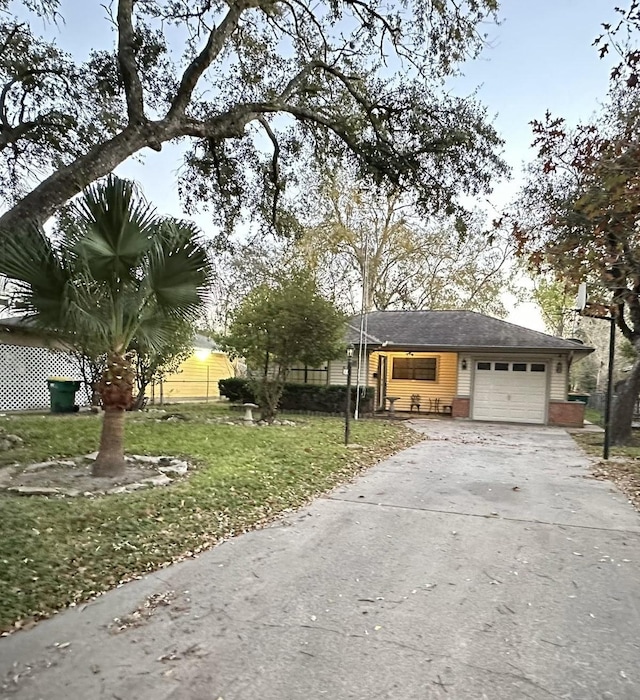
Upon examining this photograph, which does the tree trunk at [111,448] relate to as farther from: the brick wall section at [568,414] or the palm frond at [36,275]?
the brick wall section at [568,414]

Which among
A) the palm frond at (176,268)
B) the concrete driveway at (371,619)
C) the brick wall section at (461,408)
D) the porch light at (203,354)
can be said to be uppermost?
the palm frond at (176,268)

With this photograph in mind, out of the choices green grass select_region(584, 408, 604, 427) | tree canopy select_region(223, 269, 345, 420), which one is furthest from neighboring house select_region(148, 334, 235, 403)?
green grass select_region(584, 408, 604, 427)

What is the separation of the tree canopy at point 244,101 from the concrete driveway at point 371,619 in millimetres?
6485

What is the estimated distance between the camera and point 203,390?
2459 cm

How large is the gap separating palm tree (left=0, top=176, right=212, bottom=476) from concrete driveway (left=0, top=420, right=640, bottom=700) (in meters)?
2.78

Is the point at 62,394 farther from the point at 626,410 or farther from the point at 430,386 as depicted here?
the point at 626,410

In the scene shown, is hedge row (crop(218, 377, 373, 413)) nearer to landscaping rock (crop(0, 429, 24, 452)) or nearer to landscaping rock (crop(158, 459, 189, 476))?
landscaping rock (crop(0, 429, 24, 452))

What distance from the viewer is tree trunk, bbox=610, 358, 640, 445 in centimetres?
1256

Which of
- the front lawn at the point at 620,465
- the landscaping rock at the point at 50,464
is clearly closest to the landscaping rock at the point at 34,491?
the landscaping rock at the point at 50,464

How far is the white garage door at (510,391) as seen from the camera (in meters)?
16.7

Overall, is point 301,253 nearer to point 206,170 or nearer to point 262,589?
point 206,170

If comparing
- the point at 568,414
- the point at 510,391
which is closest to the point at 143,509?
the point at 510,391

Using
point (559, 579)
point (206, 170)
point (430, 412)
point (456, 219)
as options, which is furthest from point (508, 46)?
point (430, 412)

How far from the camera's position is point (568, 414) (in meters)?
16.2
